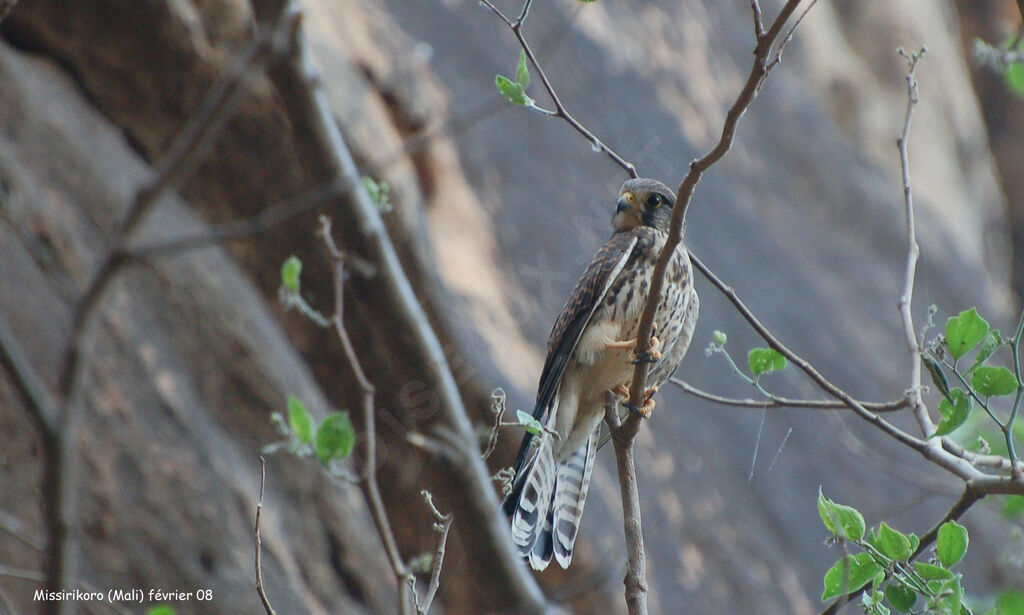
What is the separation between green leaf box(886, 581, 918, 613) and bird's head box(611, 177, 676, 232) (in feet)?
5.93

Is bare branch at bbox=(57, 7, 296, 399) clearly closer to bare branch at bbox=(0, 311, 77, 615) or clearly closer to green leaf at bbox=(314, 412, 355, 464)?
bare branch at bbox=(0, 311, 77, 615)

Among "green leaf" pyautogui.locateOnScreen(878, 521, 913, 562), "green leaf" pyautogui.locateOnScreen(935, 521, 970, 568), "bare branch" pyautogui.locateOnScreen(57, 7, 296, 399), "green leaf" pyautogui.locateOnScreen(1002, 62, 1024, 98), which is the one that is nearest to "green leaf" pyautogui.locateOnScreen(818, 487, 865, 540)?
"green leaf" pyautogui.locateOnScreen(878, 521, 913, 562)

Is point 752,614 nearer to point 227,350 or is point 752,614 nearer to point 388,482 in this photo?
point 388,482

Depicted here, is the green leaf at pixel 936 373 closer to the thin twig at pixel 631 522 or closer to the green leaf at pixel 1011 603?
the green leaf at pixel 1011 603

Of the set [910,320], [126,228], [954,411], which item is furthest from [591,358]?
[126,228]

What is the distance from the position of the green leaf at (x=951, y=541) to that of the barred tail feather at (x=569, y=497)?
1.21 metres

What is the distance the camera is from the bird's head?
360 centimetres

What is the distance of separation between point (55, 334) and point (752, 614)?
3878mm

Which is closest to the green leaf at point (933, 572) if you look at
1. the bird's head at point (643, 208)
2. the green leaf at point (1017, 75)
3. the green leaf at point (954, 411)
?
the green leaf at point (954, 411)

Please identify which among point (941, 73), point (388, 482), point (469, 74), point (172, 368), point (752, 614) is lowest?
point (752, 614)

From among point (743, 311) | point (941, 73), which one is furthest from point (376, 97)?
point (941, 73)

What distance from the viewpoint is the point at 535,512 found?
2996 millimetres

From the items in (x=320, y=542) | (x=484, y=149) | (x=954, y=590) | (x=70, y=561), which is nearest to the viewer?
(x=70, y=561)

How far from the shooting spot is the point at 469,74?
6.07m
